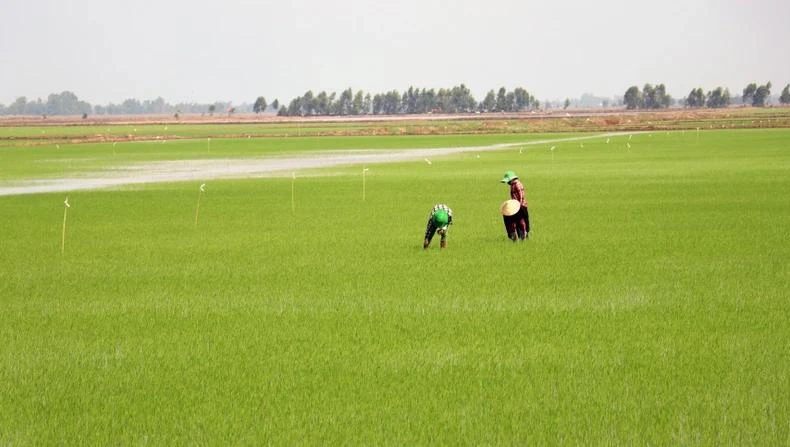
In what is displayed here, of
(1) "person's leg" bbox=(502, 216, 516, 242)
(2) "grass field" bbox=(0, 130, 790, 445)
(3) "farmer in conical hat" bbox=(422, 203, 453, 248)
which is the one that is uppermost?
(3) "farmer in conical hat" bbox=(422, 203, 453, 248)

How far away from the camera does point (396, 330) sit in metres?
12.4

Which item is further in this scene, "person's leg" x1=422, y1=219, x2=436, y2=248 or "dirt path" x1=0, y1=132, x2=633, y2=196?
"dirt path" x1=0, y1=132, x2=633, y2=196

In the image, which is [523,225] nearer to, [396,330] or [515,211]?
[515,211]

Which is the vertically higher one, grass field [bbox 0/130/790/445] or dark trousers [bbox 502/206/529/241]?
dark trousers [bbox 502/206/529/241]

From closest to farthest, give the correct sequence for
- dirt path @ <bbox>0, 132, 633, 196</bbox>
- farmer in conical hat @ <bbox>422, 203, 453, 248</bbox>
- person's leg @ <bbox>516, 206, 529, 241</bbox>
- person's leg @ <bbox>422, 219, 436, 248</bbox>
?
farmer in conical hat @ <bbox>422, 203, 453, 248</bbox> < person's leg @ <bbox>422, 219, 436, 248</bbox> < person's leg @ <bbox>516, 206, 529, 241</bbox> < dirt path @ <bbox>0, 132, 633, 196</bbox>

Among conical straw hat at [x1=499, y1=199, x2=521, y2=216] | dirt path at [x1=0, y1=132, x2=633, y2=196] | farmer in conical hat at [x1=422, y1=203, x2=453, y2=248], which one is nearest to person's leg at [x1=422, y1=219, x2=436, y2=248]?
farmer in conical hat at [x1=422, y1=203, x2=453, y2=248]

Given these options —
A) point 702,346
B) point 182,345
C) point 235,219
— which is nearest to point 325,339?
point 182,345

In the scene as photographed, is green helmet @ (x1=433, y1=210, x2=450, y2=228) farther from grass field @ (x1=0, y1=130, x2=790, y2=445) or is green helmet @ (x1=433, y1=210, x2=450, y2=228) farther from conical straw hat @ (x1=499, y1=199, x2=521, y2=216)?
conical straw hat @ (x1=499, y1=199, x2=521, y2=216)

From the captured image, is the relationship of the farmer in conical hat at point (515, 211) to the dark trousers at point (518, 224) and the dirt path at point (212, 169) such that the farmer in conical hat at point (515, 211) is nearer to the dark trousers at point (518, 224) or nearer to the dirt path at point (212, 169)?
the dark trousers at point (518, 224)

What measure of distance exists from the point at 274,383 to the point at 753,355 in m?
5.00

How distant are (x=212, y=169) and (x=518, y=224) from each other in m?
34.4

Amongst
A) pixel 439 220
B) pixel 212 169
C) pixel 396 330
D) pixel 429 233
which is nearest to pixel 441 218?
pixel 439 220

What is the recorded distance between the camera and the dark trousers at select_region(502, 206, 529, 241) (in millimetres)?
20859

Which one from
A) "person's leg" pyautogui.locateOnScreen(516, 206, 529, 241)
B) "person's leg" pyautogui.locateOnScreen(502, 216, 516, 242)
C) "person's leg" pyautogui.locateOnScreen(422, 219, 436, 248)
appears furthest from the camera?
"person's leg" pyautogui.locateOnScreen(502, 216, 516, 242)
